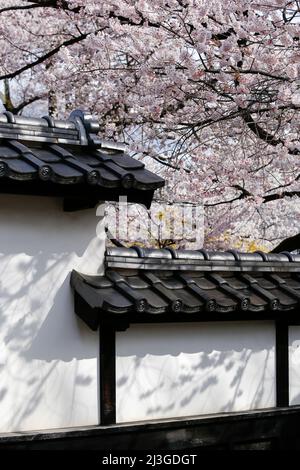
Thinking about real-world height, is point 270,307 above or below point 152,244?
below

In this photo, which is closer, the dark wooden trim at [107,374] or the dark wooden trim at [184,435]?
the dark wooden trim at [184,435]

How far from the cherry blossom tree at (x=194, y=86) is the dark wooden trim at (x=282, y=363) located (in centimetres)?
252

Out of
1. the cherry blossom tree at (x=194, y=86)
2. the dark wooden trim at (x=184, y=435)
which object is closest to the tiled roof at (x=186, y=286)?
the dark wooden trim at (x=184, y=435)

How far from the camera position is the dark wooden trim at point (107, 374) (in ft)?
19.1

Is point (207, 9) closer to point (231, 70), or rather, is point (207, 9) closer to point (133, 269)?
point (231, 70)

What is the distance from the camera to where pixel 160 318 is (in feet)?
20.1

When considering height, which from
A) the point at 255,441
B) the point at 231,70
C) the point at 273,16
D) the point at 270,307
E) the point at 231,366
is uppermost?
the point at 273,16

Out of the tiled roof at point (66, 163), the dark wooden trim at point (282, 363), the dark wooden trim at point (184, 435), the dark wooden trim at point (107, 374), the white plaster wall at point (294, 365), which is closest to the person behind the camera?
the tiled roof at point (66, 163)

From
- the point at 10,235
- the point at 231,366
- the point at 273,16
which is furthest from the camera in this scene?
the point at 273,16

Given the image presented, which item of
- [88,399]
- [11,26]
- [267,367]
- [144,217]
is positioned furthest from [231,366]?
[11,26]

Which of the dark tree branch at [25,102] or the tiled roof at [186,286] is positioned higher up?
the dark tree branch at [25,102]

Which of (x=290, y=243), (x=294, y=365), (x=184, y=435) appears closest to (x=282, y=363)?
(x=294, y=365)

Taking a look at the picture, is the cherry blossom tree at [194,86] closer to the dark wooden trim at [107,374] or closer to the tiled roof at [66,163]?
the tiled roof at [66,163]

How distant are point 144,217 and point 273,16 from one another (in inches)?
257
